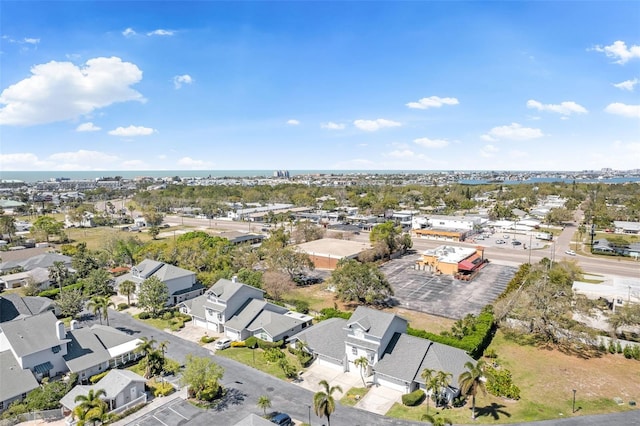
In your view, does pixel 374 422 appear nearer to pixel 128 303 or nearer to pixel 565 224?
pixel 128 303

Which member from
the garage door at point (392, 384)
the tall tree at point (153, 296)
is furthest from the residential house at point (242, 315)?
the garage door at point (392, 384)

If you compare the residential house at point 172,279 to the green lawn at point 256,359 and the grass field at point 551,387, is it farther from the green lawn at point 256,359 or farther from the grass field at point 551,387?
the grass field at point 551,387

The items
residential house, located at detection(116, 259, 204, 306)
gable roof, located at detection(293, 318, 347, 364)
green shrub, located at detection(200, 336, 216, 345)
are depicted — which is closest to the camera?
gable roof, located at detection(293, 318, 347, 364)

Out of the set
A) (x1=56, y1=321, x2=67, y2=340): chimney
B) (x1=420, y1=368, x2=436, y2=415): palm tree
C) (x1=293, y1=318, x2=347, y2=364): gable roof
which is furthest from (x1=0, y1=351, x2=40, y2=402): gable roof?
(x1=420, y1=368, x2=436, y2=415): palm tree

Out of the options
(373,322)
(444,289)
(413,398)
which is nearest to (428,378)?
(413,398)

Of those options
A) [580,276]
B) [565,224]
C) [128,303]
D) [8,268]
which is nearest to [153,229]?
[8,268]

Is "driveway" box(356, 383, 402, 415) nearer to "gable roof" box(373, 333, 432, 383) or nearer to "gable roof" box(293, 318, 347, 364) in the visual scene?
"gable roof" box(373, 333, 432, 383)
